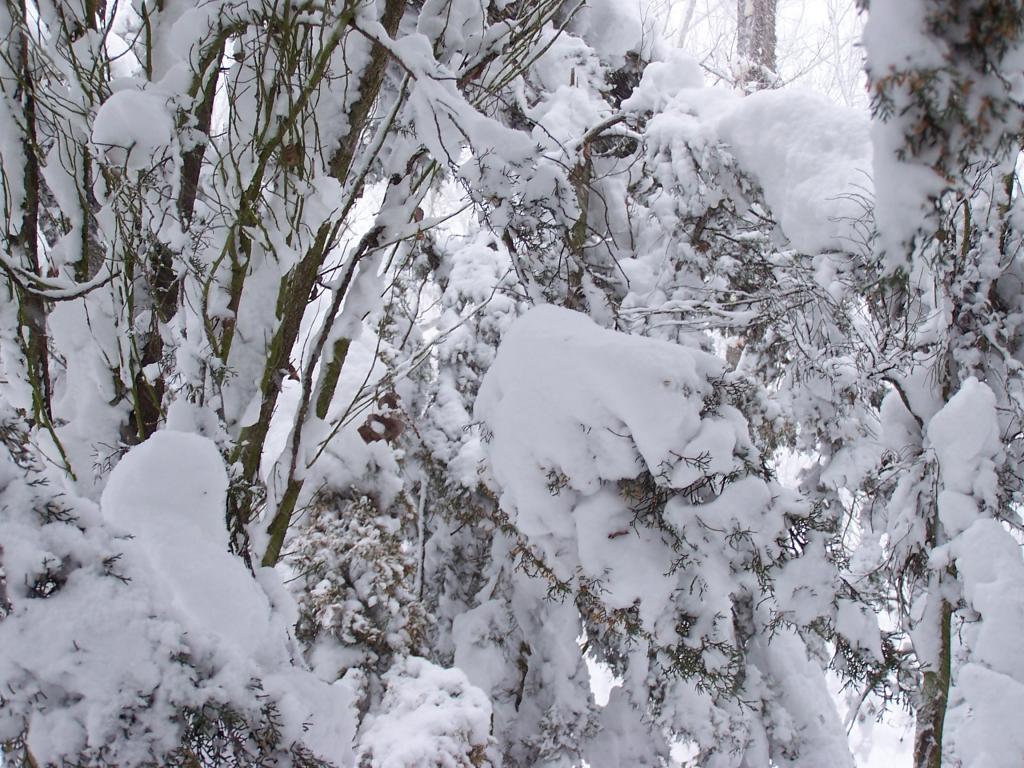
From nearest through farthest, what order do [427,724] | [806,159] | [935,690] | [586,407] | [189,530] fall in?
[189,530] → [586,407] → [806,159] → [935,690] → [427,724]

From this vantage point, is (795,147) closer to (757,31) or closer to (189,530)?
(189,530)

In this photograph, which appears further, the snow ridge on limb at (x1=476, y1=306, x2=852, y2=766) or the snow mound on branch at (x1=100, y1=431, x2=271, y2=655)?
the snow ridge on limb at (x1=476, y1=306, x2=852, y2=766)

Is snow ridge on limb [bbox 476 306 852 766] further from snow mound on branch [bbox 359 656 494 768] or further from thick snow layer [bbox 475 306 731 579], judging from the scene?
snow mound on branch [bbox 359 656 494 768]

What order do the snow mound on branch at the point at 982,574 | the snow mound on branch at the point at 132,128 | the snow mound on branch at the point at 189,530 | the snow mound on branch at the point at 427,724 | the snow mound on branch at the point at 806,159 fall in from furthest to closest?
the snow mound on branch at the point at 427,724 → the snow mound on branch at the point at 806,159 → the snow mound on branch at the point at 982,574 → the snow mound on branch at the point at 132,128 → the snow mound on branch at the point at 189,530

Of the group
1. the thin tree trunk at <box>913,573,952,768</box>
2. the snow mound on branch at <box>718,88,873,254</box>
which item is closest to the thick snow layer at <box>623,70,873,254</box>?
the snow mound on branch at <box>718,88,873,254</box>

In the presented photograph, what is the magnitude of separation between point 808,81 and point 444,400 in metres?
10.2

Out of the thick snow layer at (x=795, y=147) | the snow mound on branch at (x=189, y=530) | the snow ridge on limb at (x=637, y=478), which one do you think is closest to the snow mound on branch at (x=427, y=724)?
the snow ridge on limb at (x=637, y=478)

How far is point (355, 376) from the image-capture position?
5172mm

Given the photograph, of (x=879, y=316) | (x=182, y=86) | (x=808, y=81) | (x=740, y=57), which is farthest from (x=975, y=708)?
(x=808, y=81)

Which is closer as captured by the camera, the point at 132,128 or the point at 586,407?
the point at 132,128

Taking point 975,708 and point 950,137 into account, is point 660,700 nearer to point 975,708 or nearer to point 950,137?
point 975,708

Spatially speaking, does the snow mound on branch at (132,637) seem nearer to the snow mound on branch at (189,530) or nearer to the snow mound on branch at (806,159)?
the snow mound on branch at (189,530)

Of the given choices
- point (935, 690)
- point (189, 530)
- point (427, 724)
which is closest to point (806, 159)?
point (935, 690)

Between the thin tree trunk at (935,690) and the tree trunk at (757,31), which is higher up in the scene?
the tree trunk at (757,31)
